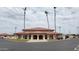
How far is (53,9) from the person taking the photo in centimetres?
1080

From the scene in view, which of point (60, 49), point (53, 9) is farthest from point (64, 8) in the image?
point (60, 49)

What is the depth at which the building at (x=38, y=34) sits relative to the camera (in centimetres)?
1069

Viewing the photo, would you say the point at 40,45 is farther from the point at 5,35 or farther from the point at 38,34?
the point at 5,35

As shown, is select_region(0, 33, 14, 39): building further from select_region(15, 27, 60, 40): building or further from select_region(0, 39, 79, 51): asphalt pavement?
select_region(15, 27, 60, 40): building

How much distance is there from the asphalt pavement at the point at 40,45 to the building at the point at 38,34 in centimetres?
14

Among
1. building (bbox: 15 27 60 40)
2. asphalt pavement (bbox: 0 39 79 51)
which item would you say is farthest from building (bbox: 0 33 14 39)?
building (bbox: 15 27 60 40)

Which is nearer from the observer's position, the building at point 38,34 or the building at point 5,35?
the building at point 38,34

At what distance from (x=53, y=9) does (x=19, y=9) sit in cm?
78

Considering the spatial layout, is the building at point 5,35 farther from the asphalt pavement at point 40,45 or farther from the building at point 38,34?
the building at point 38,34

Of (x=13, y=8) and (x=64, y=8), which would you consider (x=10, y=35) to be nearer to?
(x=13, y=8)

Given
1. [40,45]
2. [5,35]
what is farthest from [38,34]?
A: [5,35]

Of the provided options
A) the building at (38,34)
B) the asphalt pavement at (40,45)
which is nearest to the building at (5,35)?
the asphalt pavement at (40,45)

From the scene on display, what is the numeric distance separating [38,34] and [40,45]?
281 mm

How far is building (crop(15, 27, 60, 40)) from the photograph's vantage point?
1069 cm
